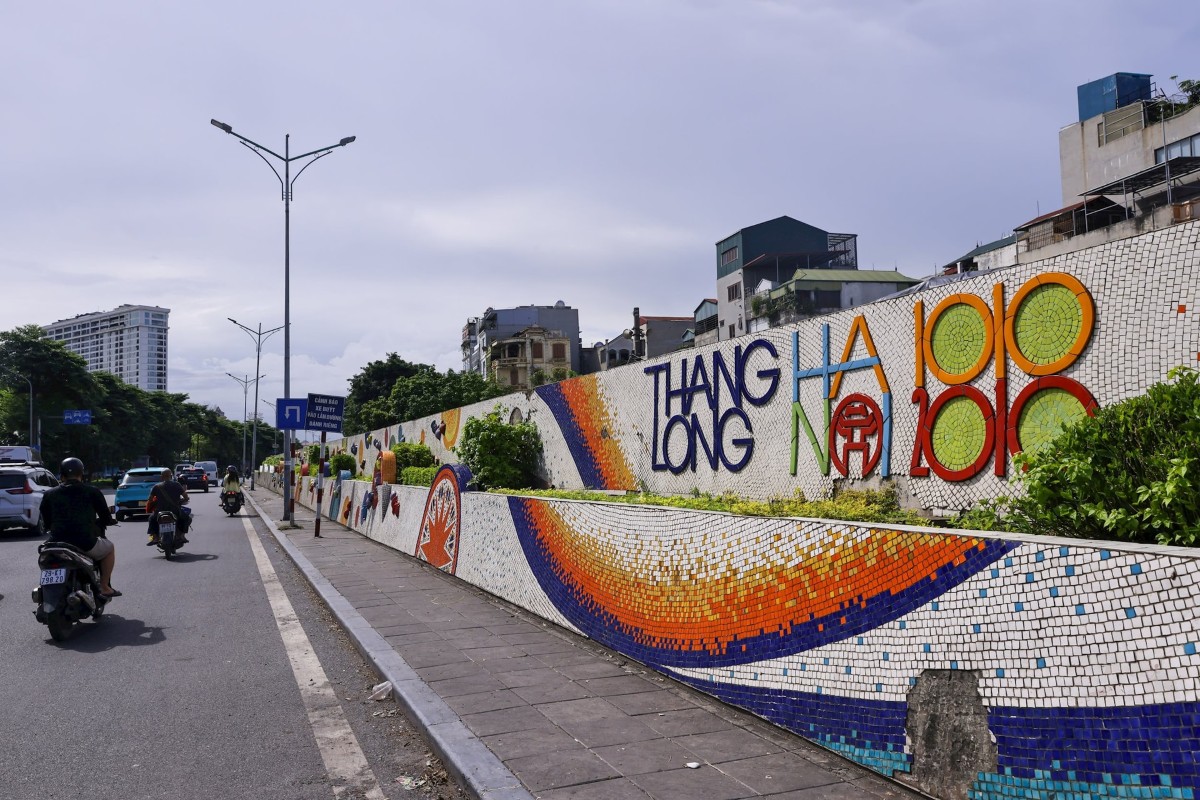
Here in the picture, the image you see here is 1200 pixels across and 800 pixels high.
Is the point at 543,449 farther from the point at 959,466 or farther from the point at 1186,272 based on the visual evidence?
the point at 1186,272

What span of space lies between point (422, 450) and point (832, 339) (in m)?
14.7

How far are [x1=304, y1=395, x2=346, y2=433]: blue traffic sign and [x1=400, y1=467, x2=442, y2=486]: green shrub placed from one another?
3221mm

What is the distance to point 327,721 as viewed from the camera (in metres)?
5.51

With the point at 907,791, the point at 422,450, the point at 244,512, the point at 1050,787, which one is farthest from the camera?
the point at 244,512

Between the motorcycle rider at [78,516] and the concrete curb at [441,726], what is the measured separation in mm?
2746

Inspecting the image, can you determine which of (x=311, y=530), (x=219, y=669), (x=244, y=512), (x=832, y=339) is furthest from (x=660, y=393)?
(x=244, y=512)

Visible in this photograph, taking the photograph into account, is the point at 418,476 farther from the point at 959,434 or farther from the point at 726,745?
the point at 726,745

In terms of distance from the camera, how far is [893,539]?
417 cm

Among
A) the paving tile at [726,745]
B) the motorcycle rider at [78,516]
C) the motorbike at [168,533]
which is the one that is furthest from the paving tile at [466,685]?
the motorbike at [168,533]

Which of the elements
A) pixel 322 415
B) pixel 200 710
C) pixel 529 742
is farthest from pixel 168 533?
pixel 529 742

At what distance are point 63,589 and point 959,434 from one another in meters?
8.02

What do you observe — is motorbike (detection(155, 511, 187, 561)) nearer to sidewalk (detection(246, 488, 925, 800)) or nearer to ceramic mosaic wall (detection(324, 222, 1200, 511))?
sidewalk (detection(246, 488, 925, 800))

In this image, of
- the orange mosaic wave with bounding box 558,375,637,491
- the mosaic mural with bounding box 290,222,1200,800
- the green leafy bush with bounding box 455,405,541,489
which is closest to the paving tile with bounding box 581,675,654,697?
the mosaic mural with bounding box 290,222,1200,800

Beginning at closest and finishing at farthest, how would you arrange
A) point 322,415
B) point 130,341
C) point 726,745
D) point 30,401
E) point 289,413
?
point 726,745
point 322,415
point 289,413
point 30,401
point 130,341
